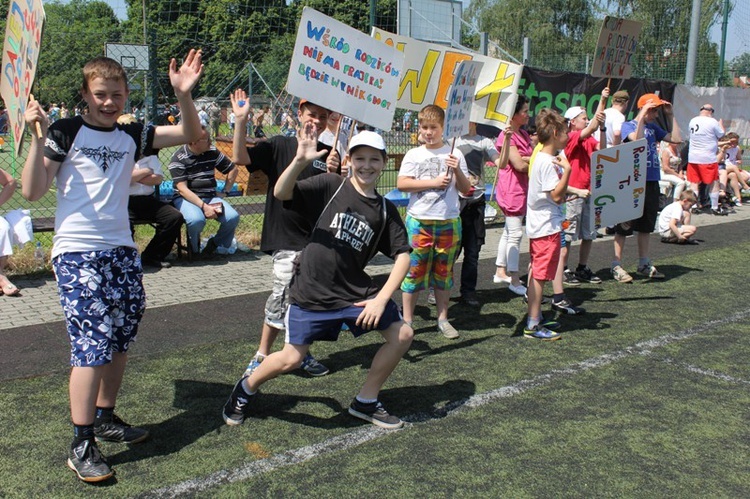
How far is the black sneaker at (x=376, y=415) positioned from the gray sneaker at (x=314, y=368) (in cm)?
83

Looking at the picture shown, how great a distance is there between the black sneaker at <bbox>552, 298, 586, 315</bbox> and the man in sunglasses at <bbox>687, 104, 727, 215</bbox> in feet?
26.4

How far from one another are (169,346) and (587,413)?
3094mm

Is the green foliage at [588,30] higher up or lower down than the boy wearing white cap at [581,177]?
higher up

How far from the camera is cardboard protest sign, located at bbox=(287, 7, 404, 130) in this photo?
4.67 meters

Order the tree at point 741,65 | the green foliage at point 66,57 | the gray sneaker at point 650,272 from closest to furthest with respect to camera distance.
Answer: the gray sneaker at point 650,272
the green foliage at point 66,57
the tree at point 741,65

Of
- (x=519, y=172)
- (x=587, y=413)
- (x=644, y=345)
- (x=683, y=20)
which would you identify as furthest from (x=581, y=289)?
(x=683, y=20)

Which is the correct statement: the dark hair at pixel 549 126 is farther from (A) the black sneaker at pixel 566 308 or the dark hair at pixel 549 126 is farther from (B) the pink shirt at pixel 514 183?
(A) the black sneaker at pixel 566 308

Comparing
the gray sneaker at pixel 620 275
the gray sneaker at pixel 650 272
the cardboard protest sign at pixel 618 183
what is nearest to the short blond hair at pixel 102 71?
the cardboard protest sign at pixel 618 183

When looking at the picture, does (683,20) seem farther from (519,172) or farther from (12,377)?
(12,377)

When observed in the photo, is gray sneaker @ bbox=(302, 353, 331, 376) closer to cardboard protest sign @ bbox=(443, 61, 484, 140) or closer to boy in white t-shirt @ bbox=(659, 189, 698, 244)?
cardboard protest sign @ bbox=(443, 61, 484, 140)

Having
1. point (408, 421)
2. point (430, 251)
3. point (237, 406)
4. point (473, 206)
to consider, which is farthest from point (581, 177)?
point (237, 406)

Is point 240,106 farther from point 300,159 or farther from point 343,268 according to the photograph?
point 343,268

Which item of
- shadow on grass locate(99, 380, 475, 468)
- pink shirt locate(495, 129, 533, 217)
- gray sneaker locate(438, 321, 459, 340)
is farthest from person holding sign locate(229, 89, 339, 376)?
pink shirt locate(495, 129, 533, 217)

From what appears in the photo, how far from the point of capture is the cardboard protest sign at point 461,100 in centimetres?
595
